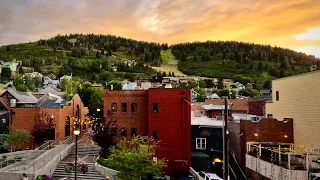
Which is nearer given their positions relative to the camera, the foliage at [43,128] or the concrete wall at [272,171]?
the concrete wall at [272,171]

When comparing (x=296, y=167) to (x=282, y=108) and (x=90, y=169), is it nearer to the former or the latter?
(x=282, y=108)

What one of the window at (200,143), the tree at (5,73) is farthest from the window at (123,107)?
the tree at (5,73)

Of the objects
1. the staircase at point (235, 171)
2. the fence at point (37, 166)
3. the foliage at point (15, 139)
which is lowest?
the staircase at point (235, 171)

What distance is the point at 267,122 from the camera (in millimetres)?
33219

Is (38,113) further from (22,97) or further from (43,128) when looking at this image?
(22,97)

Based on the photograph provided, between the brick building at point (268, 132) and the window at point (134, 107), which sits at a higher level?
the window at point (134, 107)

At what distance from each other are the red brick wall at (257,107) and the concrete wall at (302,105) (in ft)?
83.5

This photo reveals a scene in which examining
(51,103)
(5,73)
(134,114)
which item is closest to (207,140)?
(134,114)

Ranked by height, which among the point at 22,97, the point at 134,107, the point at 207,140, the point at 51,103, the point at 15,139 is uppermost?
the point at 22,97

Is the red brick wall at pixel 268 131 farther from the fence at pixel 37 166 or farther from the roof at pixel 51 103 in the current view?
the roof at pixel 51 103

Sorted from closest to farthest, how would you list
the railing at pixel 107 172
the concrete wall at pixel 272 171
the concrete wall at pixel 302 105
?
the concrete wall at pixel 272 171 < the concrete wall at pixel 302 105 < the railing at pixel 107 172

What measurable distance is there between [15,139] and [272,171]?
2681 centimetres

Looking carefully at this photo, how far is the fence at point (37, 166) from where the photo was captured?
2669 centimetres

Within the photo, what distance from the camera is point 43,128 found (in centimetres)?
4053
